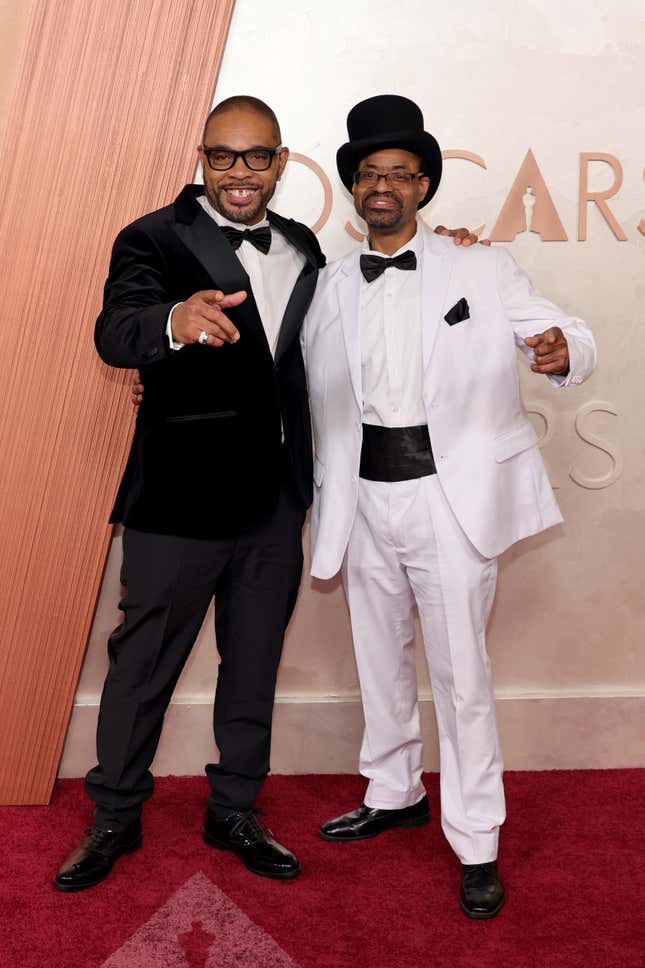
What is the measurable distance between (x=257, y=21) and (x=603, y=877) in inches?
98.1

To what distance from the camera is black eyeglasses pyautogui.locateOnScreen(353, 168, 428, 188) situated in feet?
8.11

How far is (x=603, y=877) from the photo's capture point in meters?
2.51

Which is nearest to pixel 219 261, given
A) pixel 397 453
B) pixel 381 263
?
pixel 381 263

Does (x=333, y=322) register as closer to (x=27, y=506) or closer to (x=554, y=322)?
(x=554, y=322)

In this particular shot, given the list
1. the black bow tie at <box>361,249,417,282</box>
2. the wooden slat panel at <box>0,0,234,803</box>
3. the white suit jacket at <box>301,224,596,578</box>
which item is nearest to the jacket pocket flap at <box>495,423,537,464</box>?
the white suit jacket at <box>301,224,596,578</box>

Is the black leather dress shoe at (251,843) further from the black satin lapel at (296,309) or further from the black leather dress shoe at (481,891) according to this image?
the black satin lapel at (296,309)

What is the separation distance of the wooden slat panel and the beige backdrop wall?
133 millimetres

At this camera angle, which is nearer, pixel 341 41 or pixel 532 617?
pixel 341 41

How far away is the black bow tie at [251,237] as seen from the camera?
243 cm

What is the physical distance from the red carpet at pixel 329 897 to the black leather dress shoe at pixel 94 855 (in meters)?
0.03

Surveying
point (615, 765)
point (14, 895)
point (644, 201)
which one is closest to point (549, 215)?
point (644, 201)

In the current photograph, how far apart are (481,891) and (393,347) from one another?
4.30 feet

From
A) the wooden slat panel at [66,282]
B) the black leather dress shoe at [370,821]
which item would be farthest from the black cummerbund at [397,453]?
the black leather dress shoe at [370,821]

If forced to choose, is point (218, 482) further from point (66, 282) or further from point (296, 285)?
point (66, 282)
